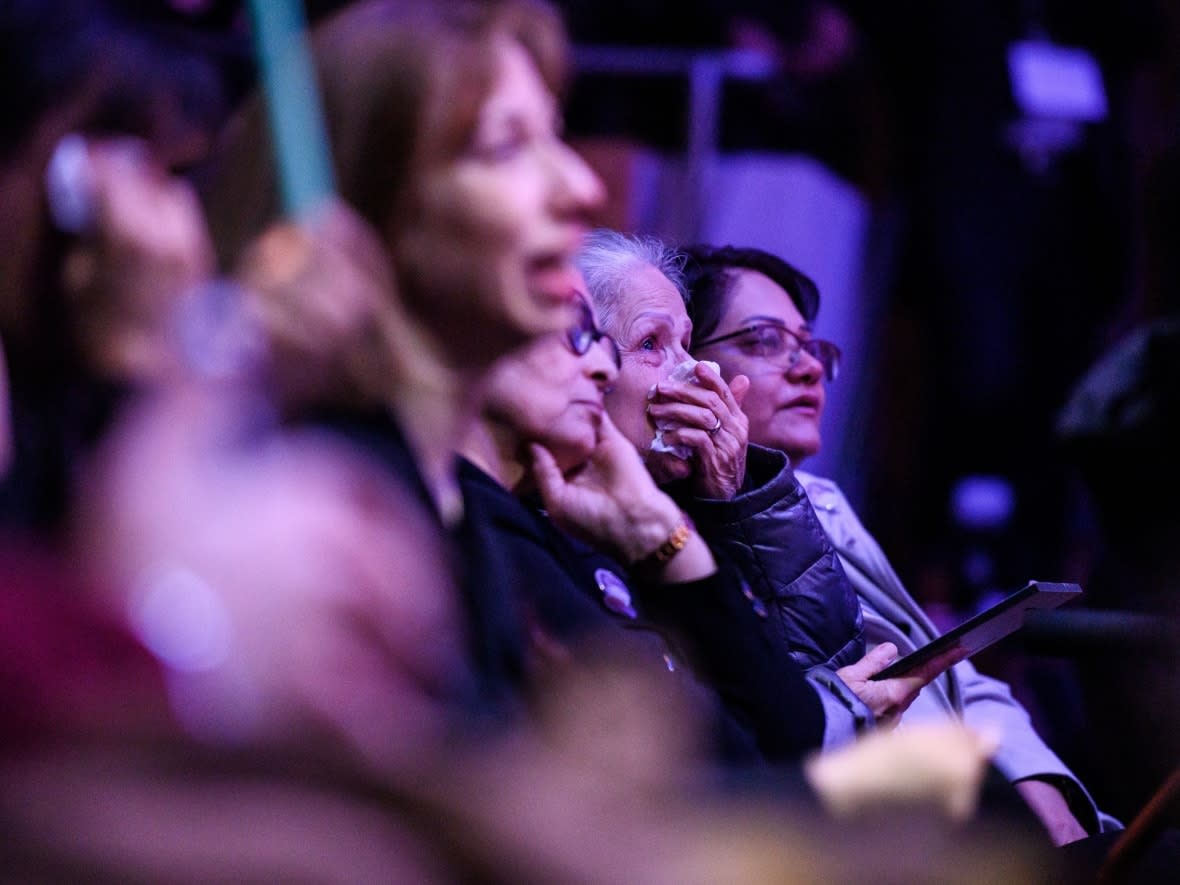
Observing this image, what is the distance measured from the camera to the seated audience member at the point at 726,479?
5.81 feet

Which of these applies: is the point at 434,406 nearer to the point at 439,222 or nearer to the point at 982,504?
the point at 439,222

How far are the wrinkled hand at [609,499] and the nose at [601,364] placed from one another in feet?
0.24

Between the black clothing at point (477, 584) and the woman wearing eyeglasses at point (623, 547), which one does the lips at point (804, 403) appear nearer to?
the woman wearing eyeglasses at point (623, 547)

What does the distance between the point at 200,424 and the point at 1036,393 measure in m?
6.99

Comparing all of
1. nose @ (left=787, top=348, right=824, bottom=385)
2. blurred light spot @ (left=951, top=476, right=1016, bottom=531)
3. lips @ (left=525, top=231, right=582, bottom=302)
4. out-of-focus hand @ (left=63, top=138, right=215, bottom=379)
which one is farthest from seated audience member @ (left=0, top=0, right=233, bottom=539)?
blurred light spot @ (left=951, top=476, right=1016, bottom=531)

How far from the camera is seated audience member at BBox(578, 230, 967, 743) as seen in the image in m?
1.77

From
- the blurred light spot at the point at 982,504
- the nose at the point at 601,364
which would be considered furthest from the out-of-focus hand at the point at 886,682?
the blurred light spot at the point at 982,504

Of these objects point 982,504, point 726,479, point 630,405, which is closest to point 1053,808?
point 726,479

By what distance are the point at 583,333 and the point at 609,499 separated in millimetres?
202

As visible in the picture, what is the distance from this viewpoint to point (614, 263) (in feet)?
6.23

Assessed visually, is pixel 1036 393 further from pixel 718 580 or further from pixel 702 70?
pixel 718 580

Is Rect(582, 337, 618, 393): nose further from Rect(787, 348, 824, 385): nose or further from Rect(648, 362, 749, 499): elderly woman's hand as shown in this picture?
Rect(787, 348, 824, 385): nose

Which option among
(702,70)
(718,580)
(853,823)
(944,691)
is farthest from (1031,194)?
(853,823)

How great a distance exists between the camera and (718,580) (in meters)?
1.47
